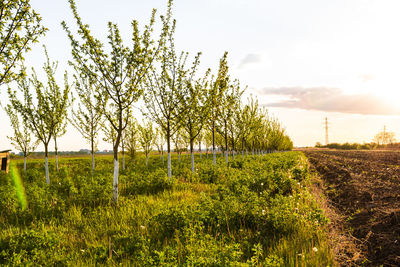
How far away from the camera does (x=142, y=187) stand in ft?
29.4

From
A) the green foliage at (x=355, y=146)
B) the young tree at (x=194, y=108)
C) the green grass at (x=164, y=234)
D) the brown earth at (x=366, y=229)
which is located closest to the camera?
the green grass at (x=164, y=234)

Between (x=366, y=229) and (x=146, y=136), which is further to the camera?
(x=146, y=136)

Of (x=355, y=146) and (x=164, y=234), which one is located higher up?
(x=164, y=234)

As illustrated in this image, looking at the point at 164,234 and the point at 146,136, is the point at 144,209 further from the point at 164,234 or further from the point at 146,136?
the point at 146,136

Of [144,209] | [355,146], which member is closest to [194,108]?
[144,209]

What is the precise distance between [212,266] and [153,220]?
98.5 inches

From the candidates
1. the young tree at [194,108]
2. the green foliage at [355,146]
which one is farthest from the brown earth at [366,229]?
the green foliage at [355,146]

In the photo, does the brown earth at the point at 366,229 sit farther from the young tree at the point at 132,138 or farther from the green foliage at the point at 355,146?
the green foliage at the point at 355,146

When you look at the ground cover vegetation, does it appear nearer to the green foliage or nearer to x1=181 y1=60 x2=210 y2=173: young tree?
x1=181 y1=60 x2=210 y2=173: young tree

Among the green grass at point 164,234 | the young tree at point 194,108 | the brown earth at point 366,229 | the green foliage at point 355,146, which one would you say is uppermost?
the young tree at point 194,108

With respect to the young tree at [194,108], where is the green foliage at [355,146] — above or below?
below

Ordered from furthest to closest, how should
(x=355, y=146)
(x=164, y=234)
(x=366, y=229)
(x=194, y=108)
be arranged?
(x=355, y=146)
(x=194, y=108)
(x=366, y=229)
(x=164, y=234)

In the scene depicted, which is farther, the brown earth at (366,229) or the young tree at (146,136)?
the young tree at (146,136)

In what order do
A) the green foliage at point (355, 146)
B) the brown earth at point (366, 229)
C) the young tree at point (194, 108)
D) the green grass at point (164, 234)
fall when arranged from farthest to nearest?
the green foliage at point (355, 146) < the young tree at point (194, 108) < the brown earth at point (366, 229) < the green grass at point (164, 234)
